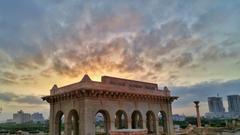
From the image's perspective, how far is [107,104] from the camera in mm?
23422

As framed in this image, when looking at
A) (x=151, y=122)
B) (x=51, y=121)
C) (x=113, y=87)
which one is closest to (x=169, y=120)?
(x=151, y=122)

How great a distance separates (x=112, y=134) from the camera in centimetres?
870

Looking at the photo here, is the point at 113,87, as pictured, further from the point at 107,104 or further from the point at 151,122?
the point at 151,122

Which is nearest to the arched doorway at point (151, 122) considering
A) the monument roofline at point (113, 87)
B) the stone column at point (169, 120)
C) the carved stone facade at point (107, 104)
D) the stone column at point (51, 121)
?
the carved stone facade at point (107, 104)

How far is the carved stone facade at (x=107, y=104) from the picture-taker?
71.5 feet

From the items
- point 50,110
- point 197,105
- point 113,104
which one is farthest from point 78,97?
point 197,105

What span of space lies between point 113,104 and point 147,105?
531 centimetres

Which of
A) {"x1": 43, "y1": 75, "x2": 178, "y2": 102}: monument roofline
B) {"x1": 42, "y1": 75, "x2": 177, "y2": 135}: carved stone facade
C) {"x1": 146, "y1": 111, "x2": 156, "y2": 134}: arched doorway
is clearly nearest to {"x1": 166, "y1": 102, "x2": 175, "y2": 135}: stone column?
{"x1": 42, "y1": 75, "x2": 177, "y2": 135}: carved stone facade

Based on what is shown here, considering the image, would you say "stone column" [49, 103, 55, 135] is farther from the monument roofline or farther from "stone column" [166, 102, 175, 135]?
"stone column" [166, 102, 175, 135]

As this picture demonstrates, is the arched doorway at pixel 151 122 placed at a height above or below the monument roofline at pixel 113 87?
below

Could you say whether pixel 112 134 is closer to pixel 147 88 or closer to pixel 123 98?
pixel 123 98

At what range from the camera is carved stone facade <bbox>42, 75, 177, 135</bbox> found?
21.8 metres

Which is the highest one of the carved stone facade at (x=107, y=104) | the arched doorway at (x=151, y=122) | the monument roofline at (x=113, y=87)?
the monument roofline at (x=113, y=87)

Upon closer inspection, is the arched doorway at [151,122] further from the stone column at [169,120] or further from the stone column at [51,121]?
the stone column at [51,121]
